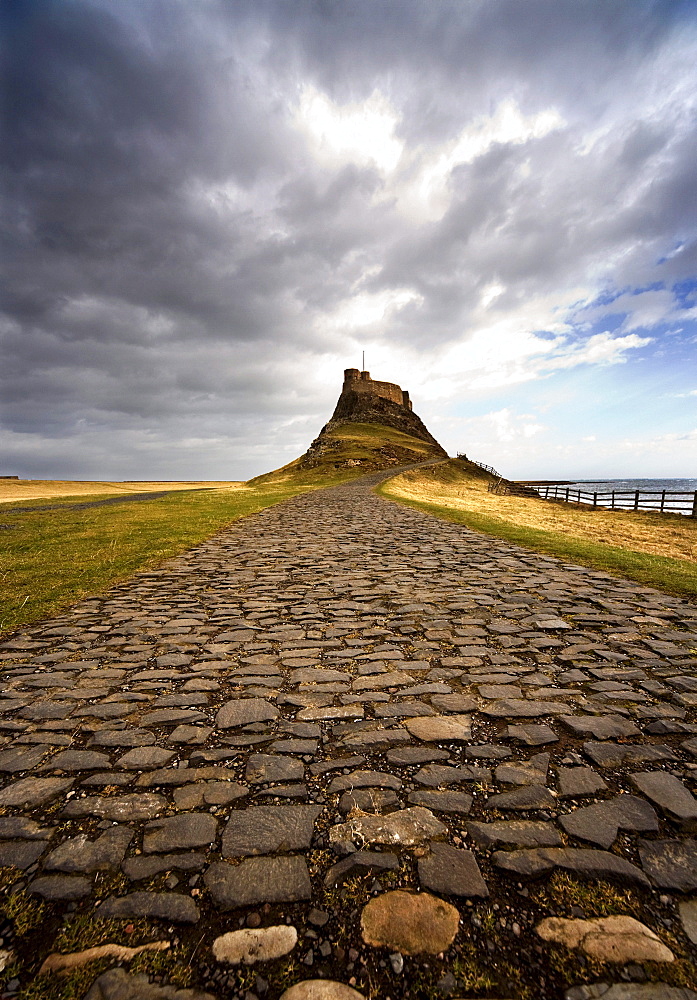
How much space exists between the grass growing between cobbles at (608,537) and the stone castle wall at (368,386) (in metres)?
54.1

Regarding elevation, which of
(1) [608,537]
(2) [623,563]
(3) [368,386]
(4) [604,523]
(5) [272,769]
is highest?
(3) [368,386]

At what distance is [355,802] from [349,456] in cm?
5699

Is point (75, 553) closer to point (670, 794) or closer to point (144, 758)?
point (144, 758)

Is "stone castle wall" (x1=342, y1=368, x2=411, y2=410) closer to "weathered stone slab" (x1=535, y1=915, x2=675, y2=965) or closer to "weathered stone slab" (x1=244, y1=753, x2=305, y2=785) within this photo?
"weathered stone slab" (x1=244, y1=753, x2=305, y2=785)

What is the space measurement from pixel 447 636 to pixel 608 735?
2.02 metres

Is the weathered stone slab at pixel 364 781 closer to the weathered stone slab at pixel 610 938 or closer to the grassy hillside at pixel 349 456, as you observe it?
the weathered stone slab at pixel 610 938

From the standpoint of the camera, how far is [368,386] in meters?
97.5

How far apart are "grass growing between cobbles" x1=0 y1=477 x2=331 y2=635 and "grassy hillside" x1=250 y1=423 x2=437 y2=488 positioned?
3067 cm

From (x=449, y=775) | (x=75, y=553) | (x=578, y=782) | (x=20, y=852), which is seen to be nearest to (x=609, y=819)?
(x=578, y=782)

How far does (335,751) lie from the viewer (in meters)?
2.99

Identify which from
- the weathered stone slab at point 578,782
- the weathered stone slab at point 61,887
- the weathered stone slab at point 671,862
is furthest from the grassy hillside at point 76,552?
the weathered stone slab at point 671,862

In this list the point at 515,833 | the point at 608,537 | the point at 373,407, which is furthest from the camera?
the point at 373,407

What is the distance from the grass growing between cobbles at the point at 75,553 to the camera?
6.70 metres

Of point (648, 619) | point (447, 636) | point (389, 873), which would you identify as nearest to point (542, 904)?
point (389, 873)
